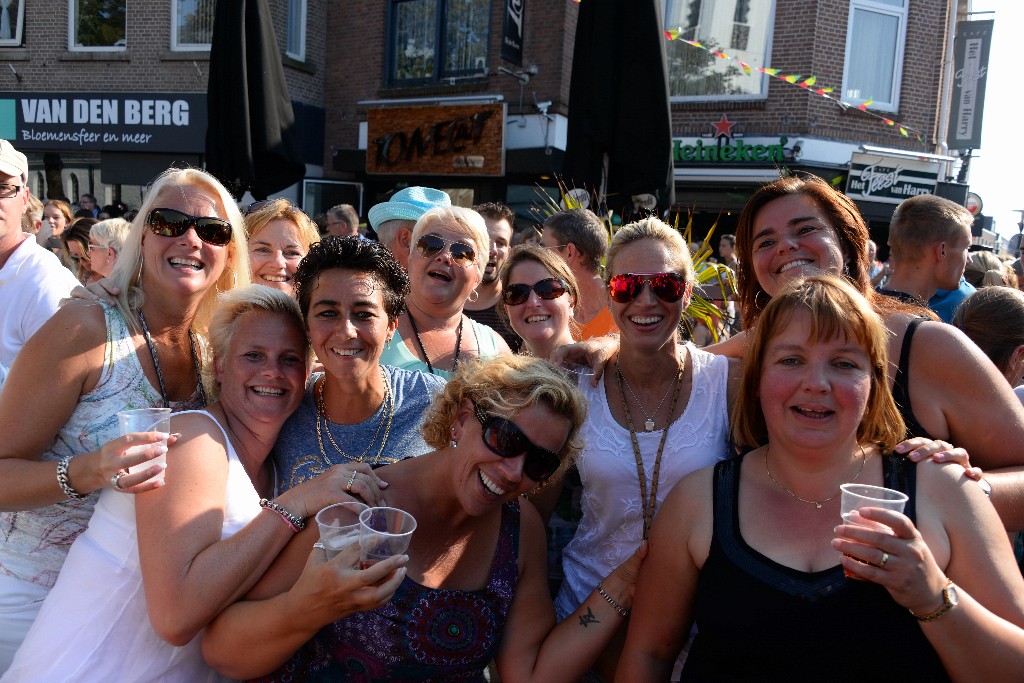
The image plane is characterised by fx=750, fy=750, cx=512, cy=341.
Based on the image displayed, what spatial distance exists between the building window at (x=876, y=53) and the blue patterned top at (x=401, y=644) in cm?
1361

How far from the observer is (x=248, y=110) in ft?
20.4

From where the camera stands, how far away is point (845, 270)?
275cm

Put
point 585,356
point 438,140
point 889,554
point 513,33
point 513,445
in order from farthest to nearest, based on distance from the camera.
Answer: point 438,140 → point 513,33 → point 585,356 → point 513,445 → point 889,554

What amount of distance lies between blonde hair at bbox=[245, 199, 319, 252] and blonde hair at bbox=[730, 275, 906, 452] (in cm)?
284

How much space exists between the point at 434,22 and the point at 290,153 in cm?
983

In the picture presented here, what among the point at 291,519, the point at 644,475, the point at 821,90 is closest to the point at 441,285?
the point at 644,475

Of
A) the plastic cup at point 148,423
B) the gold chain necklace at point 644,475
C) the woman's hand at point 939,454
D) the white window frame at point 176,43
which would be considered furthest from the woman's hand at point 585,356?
the white window frame at point 176,43

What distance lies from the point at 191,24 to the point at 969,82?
15.9m

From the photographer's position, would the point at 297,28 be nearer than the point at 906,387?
No

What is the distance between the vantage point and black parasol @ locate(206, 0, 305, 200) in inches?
244

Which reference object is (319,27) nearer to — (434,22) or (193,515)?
(434,22)

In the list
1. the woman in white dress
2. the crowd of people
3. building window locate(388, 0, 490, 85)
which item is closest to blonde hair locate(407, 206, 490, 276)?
the crowd of people

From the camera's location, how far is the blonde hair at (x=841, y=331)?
2.07m

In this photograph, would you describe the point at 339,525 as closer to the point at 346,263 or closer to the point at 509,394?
the point at 509,394
